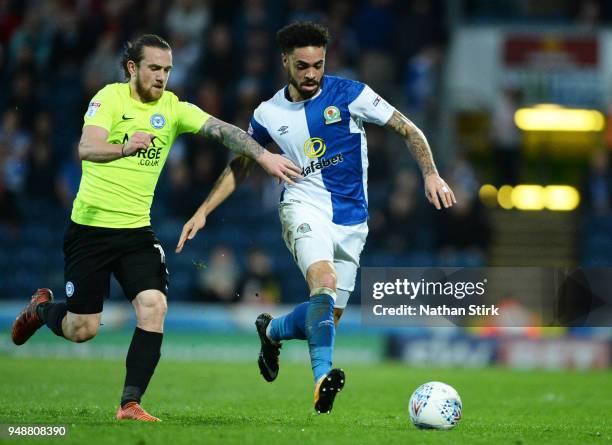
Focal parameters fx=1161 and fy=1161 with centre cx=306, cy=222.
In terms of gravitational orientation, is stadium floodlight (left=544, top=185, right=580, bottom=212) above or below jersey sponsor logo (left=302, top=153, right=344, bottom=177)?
above

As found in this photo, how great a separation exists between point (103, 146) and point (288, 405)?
3.24 metres

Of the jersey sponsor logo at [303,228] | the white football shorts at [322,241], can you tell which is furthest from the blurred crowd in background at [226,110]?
the jersey sponsor logo at [303,228]

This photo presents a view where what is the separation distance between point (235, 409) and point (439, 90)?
37.5 feet

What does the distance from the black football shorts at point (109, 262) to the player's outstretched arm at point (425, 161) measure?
194 cm

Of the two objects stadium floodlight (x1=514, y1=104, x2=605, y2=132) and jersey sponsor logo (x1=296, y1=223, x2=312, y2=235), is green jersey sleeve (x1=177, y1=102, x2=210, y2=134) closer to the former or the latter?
jersey sponsor logo (x1=296, y1=223, x2=312, y2=235)

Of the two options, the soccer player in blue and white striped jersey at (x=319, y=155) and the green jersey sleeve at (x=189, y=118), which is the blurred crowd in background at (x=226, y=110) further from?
the green jersey sleeve at (x=189, y=118)

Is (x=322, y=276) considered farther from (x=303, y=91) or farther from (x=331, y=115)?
(x=303, y=91)

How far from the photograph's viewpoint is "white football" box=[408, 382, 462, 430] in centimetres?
764

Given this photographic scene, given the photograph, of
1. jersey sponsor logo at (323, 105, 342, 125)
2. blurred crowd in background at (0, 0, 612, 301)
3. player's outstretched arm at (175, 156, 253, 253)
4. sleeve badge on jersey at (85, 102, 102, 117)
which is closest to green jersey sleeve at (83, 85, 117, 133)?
sleeve badge on jersey at (85, 102, 102, 117)

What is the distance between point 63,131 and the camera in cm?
1953

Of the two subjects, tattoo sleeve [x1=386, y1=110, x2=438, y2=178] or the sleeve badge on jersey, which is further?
tattoo sleeve [x1=386, y1=110, x2=438, y2=178]

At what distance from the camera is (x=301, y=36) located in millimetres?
8281

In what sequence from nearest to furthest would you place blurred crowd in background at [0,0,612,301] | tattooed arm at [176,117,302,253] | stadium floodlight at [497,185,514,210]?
1. tattooed arm at [176,117,302,253]
2. blurred crowd in background at [0,0,612,301]
3. stadium floodlight at [497,185,514,210]

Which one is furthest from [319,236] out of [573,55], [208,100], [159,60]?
[573,55]
